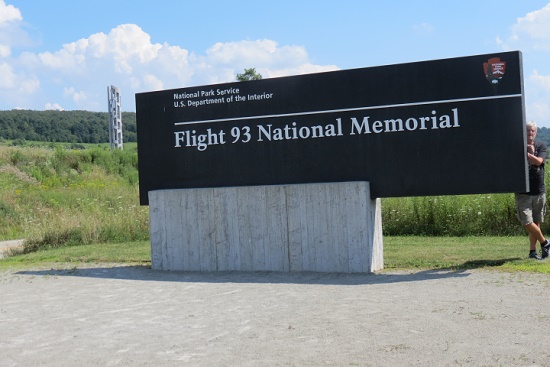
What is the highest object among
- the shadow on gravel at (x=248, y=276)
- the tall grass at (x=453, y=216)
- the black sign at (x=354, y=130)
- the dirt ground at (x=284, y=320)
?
the black sign at (x=354, y=130)

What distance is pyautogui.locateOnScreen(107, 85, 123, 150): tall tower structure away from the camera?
49.9 m

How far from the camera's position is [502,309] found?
25.6 ft

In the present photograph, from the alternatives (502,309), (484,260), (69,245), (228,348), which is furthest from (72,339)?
(69,245)

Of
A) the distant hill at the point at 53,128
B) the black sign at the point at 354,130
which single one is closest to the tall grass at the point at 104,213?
the black sign at the point at 354,130

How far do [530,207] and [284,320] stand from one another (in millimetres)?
5337

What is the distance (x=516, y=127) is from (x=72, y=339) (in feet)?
22.7

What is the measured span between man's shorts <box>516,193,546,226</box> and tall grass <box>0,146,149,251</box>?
10.1m

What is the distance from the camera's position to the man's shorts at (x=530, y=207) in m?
11.3

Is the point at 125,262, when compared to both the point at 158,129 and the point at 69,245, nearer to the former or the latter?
the point at 158,129

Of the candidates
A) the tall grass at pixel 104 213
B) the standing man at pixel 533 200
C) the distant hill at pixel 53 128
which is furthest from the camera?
the distant hill at pixel 53 128

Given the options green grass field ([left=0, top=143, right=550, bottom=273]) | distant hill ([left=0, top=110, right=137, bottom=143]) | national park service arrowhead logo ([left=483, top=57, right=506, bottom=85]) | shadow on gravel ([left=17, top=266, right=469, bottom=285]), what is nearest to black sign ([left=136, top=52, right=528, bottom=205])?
national park service arrowhead logo ([left=483, top=57, right=506, bottom=85])

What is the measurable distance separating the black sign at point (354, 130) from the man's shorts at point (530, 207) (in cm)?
45

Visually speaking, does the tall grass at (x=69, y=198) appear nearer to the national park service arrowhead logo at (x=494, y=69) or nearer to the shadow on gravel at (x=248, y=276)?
the shadow on gravel at (x=248, y=276)

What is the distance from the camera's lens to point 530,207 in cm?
1135
